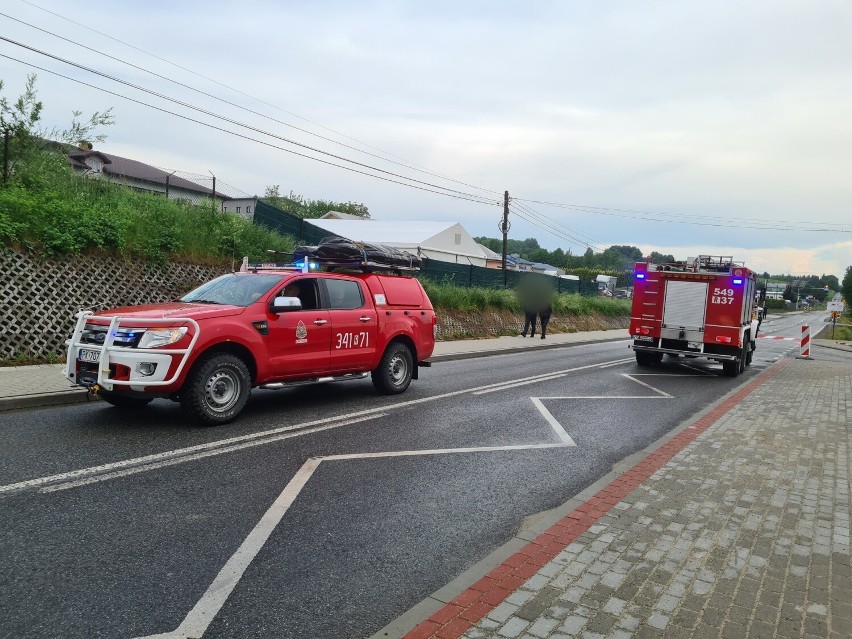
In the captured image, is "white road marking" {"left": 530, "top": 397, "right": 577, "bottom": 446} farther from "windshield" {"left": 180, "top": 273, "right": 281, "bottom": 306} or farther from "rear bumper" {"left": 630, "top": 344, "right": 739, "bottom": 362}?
"rear bumper" {"left": 630, "top": 344, "right": 739, "bottom": 362}

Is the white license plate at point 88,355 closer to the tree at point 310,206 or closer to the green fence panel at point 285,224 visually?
the green fence panel at point 285,224

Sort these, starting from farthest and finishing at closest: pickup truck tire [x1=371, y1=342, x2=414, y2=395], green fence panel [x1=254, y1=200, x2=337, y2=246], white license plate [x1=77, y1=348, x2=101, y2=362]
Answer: green fence panel [x1=254, y1=200, x2=337, y2=246]
pickup truck tire [x1=371, y1=342, x2=414, y2=395]
white license plate [x1=77, y1=348, x2=101, y2=362]

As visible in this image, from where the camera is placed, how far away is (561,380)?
13102 millimetres

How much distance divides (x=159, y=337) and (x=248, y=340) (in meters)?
1.05

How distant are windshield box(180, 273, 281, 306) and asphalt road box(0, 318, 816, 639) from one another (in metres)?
1.47

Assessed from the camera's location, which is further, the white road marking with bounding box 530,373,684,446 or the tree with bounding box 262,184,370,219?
the tree with bounding box 262,184,370,219

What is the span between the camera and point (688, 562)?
12.9ft

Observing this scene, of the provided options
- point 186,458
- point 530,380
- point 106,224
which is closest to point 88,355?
point 186,458

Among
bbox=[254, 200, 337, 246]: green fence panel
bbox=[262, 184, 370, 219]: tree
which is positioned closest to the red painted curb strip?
bbox=[254, 200, 337, 246]: green fence panel

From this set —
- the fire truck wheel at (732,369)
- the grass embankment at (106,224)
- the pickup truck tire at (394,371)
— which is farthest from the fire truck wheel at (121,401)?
the fire truck wheel at (732,369)

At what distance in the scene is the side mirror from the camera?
25.5ft

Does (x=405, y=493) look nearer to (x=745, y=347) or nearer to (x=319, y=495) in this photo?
(x=319, y=495)

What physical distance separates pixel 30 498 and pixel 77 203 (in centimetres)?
1038

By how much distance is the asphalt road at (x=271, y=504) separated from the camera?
10.9ft
